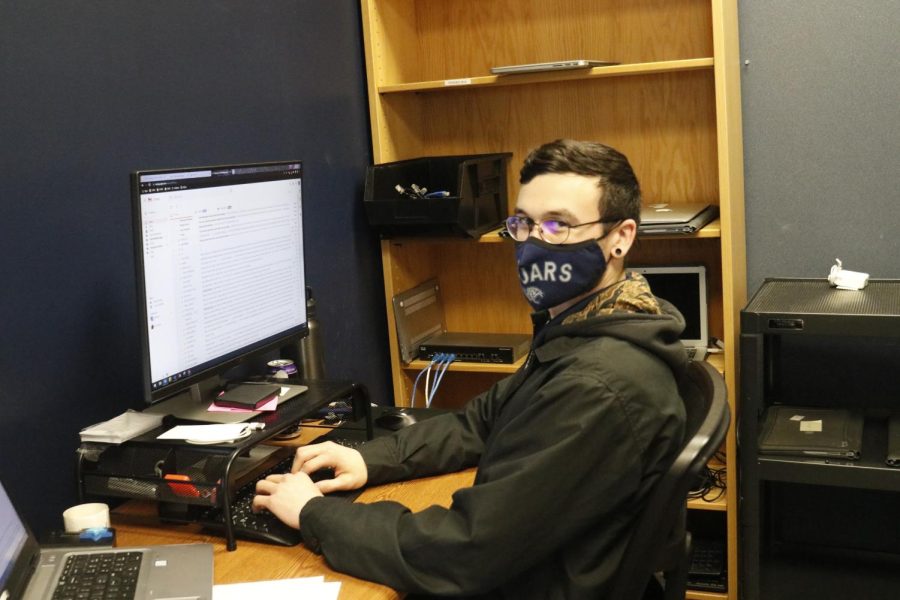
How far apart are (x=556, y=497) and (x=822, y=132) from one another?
5.97 ft

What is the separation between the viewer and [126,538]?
1.67 m

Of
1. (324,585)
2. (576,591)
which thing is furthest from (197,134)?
(576,591)

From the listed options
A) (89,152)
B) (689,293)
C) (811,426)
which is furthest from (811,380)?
(89,152)

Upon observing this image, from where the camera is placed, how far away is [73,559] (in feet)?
4.80

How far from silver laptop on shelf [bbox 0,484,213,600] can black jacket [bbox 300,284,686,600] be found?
0.19 meters

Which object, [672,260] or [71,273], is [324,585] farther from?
[672,260]

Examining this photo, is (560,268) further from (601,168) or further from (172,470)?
(172,470)

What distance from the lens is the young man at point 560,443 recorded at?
1.39m

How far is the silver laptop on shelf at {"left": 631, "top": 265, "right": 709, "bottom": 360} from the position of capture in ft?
9.21

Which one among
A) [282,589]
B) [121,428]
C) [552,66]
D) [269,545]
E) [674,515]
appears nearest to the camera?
[674,515]

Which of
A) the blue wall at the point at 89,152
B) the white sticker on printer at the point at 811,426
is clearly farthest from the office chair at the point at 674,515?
the white sticker on printer at the point at 811,426

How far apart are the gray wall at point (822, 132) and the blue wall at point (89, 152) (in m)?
1.35

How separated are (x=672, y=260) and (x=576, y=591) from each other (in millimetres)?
1684

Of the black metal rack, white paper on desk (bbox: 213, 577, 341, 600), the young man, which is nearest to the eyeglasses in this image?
the young man
